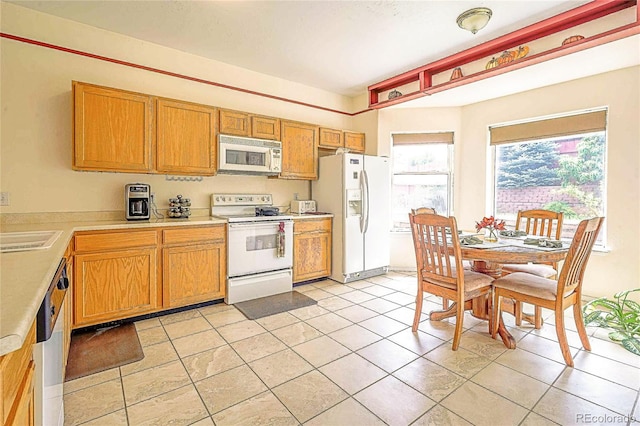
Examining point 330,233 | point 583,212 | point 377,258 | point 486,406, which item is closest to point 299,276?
point 330,233

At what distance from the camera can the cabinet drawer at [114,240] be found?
248cm

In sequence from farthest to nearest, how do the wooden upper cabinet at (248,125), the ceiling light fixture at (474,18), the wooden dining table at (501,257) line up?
the wooden upper cabinet at (248,125) → the ceiling light fixture at (474,18) → the wooden dining table at (501,257)

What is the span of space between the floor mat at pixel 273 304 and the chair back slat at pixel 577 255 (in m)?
2.23

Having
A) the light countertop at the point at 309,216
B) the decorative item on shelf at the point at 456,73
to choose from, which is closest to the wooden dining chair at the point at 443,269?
the light countertop at the point at 309,216

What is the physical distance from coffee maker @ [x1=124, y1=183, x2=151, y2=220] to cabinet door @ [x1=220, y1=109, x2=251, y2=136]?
105 centimetres

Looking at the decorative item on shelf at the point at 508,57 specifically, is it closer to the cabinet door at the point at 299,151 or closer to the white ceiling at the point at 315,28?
the white ceiling at the point at 315,28

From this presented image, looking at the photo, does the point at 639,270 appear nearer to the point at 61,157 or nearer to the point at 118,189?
the point at 118,189

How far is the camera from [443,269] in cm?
256

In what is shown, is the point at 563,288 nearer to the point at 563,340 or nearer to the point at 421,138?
the point at 563,340

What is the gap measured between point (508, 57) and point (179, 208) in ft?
12.3

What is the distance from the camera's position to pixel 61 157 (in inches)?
113

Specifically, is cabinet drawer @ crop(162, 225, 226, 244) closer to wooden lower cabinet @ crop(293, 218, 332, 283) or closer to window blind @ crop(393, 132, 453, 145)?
wooden lower cabinet @ crop(293, 218, 332, 283)

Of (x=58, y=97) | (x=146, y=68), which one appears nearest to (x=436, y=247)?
(x=146, y=68)

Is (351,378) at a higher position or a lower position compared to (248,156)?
lower
